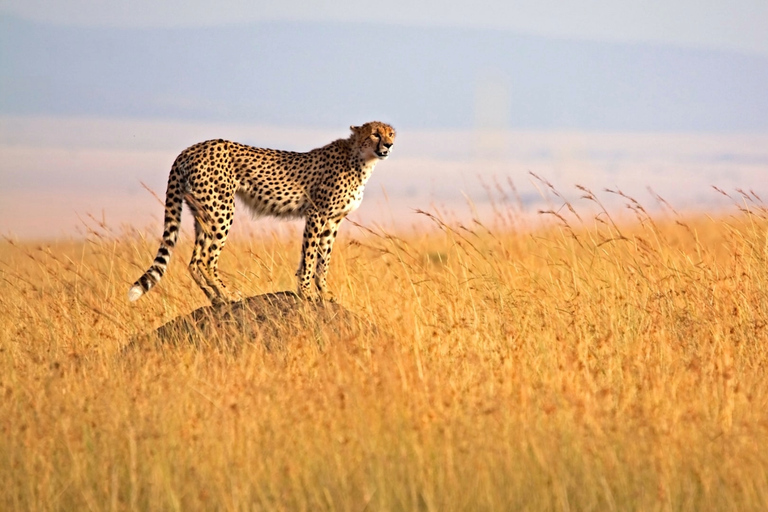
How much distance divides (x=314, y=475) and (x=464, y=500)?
637 mm

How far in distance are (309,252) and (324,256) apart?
0.12 metres

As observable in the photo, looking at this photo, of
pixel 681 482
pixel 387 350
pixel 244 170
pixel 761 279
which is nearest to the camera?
pixel 681 482

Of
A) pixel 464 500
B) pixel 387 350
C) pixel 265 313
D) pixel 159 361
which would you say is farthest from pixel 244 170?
pixel 464 500

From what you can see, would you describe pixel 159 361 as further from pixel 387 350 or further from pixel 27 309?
pixel 27 309

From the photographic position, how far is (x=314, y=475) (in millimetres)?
3387

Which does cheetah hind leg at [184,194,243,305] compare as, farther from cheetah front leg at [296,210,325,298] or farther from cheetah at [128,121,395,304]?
cheetah front leg at [296,210,325,298]

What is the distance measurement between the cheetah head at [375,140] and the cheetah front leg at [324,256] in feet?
2.15

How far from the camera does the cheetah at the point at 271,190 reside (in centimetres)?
674

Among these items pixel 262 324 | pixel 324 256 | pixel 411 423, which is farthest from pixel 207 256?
pixel 411 423

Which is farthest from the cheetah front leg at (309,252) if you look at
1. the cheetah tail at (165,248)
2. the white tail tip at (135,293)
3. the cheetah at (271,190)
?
the white tail tip at (135,293)

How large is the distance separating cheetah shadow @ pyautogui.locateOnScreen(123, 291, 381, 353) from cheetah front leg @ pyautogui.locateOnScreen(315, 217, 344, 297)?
781 mm

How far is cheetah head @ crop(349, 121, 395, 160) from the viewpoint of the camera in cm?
691

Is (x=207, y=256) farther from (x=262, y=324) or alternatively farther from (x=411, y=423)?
(x=411, y=423)

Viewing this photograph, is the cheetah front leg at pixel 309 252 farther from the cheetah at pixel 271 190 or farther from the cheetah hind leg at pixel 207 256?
the cheetah hind leg at pixel 207 256
